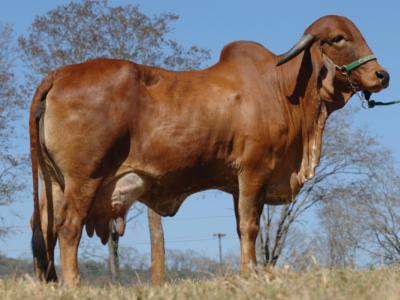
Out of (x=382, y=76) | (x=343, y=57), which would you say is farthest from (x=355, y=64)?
(x=382, y=76)

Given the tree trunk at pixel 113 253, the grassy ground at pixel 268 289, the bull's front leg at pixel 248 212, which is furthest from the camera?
the tree trunk at pixel 113 253

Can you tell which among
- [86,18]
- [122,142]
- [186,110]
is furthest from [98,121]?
[86,18]

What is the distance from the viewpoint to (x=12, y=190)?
88.0ft

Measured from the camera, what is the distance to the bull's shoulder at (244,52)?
30.0 ft

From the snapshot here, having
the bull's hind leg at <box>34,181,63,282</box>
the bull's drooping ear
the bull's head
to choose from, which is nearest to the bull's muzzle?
the bull's head

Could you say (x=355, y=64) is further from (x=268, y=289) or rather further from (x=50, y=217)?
(x=268, y=289)

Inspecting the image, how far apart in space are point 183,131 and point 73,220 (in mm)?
1420

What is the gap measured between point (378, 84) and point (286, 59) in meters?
1.05

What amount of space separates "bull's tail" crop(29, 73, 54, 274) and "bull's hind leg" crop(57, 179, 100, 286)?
0.75 feet

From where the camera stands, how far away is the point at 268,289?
536 cm

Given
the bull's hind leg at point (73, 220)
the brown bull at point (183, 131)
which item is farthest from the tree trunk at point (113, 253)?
the bull's hind leg at point (73, 220)

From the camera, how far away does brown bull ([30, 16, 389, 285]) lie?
793cm

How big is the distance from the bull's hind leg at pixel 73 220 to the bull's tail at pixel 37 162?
23 cm

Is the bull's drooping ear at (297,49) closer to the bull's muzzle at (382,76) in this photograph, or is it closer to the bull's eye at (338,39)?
the bull's eye at (338,39)
